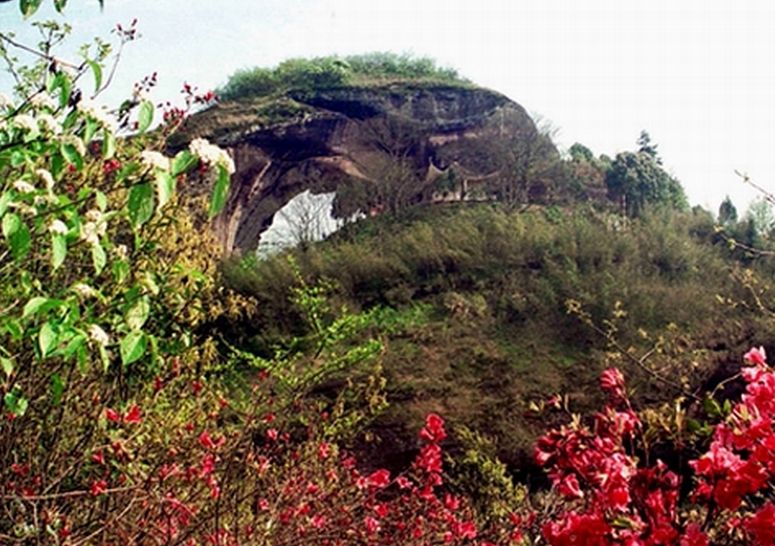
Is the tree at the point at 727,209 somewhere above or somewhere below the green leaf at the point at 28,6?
above

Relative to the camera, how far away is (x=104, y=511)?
2.94m

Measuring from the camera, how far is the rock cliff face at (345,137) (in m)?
23.0

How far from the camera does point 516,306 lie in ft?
42.1

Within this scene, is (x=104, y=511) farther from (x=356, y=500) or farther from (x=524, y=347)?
(x=524, y=347)

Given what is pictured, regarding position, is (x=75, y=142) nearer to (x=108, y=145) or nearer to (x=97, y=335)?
(x=108, y=145)

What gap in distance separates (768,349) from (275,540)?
8.54 m

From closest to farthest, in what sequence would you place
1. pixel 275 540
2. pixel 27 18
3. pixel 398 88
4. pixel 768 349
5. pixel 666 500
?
pixel 27 18 < pixel 666 500 < pixel 275 540 < pixel 768 349 < pixel 398 88

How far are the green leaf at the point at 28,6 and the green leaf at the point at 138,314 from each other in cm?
70

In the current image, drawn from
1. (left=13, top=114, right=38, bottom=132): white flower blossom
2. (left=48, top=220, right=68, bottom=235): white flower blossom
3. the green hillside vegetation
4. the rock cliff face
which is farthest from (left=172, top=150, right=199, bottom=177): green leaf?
the rock cliff face

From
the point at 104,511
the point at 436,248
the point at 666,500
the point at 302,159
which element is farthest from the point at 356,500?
the point at 302,159

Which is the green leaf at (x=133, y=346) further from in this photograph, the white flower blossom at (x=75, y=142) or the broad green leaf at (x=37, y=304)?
the white flower blossom at (x=75, y=142)

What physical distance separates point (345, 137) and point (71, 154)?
927 inches

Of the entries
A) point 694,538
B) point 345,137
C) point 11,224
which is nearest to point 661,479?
point 694,538

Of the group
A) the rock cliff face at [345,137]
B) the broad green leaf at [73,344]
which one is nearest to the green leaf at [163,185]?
the broad green leaf at [73,344]
